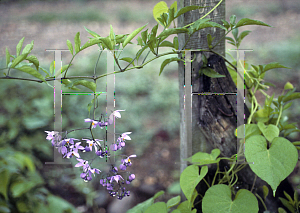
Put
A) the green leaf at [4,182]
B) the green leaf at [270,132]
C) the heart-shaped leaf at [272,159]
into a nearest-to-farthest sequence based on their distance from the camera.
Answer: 1. the heart-shaped leaf at [272,159]
2. the green leaf at [270,132]
3. the green leaf at [4,182]

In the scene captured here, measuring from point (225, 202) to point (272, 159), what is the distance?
17cm

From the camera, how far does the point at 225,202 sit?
0.53 meters

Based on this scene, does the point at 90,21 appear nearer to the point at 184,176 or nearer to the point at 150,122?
the point at 150,122

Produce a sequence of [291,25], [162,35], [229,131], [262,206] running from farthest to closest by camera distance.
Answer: [291,25] < [262,206] < [229,131] < [162,35]

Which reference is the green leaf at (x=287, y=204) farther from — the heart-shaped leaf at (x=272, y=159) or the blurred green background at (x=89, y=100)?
the heart-shaped leaf at (x=272, y=159)

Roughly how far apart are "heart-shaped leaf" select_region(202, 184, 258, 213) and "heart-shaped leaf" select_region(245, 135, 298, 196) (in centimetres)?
9

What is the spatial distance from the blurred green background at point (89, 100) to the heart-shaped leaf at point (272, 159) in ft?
0.89

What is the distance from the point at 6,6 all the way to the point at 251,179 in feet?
4.06

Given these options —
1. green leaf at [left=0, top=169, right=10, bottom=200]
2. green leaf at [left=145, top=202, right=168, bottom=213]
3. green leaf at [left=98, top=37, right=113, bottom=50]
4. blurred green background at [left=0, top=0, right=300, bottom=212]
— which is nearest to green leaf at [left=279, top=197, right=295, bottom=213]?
blurred green background at [left=0, top=0, right=300, bottom=212]

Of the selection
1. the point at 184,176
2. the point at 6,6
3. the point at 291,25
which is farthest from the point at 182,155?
the point at 6,6

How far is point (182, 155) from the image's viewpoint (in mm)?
679

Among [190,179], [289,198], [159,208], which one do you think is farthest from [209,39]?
Answer: [289,198]

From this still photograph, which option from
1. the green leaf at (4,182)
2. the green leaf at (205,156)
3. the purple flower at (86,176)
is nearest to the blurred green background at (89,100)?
the green leaf at (4,182)

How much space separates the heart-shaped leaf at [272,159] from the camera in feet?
1.57
